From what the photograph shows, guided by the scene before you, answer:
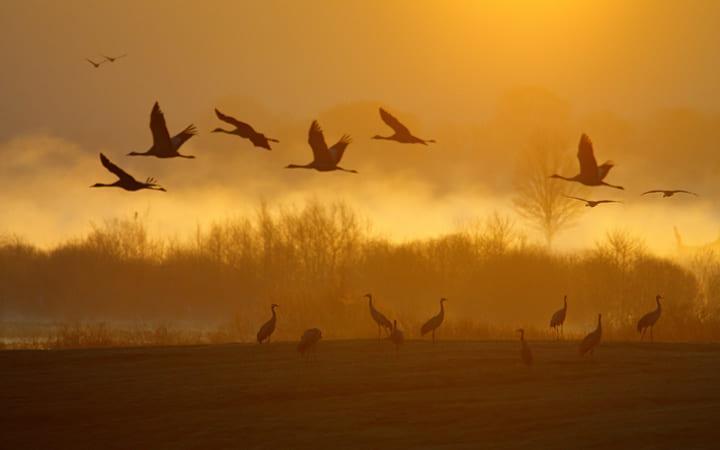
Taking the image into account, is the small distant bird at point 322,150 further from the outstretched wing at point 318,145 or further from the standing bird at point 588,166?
the standing bird at point 588,166

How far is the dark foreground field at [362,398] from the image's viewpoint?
1983 centimetres

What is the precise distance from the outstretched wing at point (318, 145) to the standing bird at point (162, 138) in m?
2.45

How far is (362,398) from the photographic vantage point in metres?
23.3

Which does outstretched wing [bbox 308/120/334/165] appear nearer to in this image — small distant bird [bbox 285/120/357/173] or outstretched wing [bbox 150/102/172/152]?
small distant bird [bbox 285/120/357/173]

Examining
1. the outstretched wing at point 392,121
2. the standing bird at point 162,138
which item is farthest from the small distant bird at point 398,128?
the standing bird at point 162,138

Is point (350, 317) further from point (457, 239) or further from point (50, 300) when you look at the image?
point (50, 300)

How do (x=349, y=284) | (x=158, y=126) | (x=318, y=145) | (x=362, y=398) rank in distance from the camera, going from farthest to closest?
1. (x=349, y=284)
2. (x=318, y=145)
3. (x=158, y=126)
4. (x=362, y=398)

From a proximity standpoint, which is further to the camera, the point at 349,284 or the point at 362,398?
the point at 349,284

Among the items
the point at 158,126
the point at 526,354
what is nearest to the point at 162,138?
the point at 158,126

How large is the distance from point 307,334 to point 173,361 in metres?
3.26

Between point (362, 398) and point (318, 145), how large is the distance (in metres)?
5.94

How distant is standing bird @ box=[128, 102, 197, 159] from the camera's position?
81.1 feet

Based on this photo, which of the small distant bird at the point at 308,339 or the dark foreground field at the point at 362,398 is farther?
the small distant bird at the point at 308,339

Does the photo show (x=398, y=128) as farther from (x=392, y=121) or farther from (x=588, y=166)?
(x=588, y=166)
